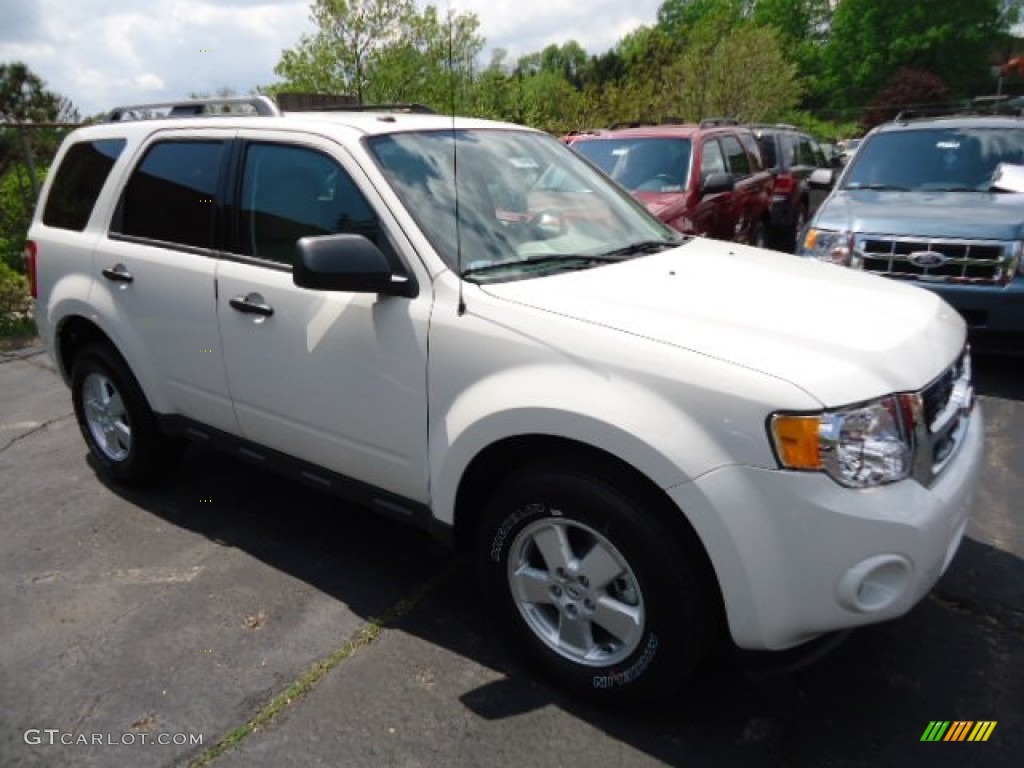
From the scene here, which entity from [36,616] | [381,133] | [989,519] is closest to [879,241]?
[989,519]

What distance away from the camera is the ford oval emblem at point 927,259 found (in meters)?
5.54

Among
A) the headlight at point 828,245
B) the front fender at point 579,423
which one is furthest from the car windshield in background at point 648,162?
the front fender at point 579,423

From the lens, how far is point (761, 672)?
2.34m

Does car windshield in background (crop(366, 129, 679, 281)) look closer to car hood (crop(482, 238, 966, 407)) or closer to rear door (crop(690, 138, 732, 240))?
car hood (crop(482, 238, 966, 407))

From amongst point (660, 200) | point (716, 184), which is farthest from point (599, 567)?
point (660, 200)

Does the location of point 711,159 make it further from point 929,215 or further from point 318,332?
point 318,332

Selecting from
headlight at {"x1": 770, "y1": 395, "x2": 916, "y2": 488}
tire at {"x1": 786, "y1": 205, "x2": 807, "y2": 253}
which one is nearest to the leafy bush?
headlight at {"x1": 770, "y1": 395, "x2": 916, "y2": 488}

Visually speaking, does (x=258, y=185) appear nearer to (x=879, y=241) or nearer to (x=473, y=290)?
(x=473, y=290)

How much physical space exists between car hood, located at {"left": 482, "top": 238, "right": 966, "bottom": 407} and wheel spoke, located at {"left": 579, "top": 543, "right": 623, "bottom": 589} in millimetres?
684

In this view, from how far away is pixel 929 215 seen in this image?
5.75m

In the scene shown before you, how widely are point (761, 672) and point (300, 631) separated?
1.72 metres

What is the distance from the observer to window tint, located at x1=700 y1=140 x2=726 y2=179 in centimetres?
806

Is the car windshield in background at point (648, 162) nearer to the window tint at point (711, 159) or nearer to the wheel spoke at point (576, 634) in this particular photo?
the window tint at point (711, 159)

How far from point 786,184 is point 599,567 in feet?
34.6
